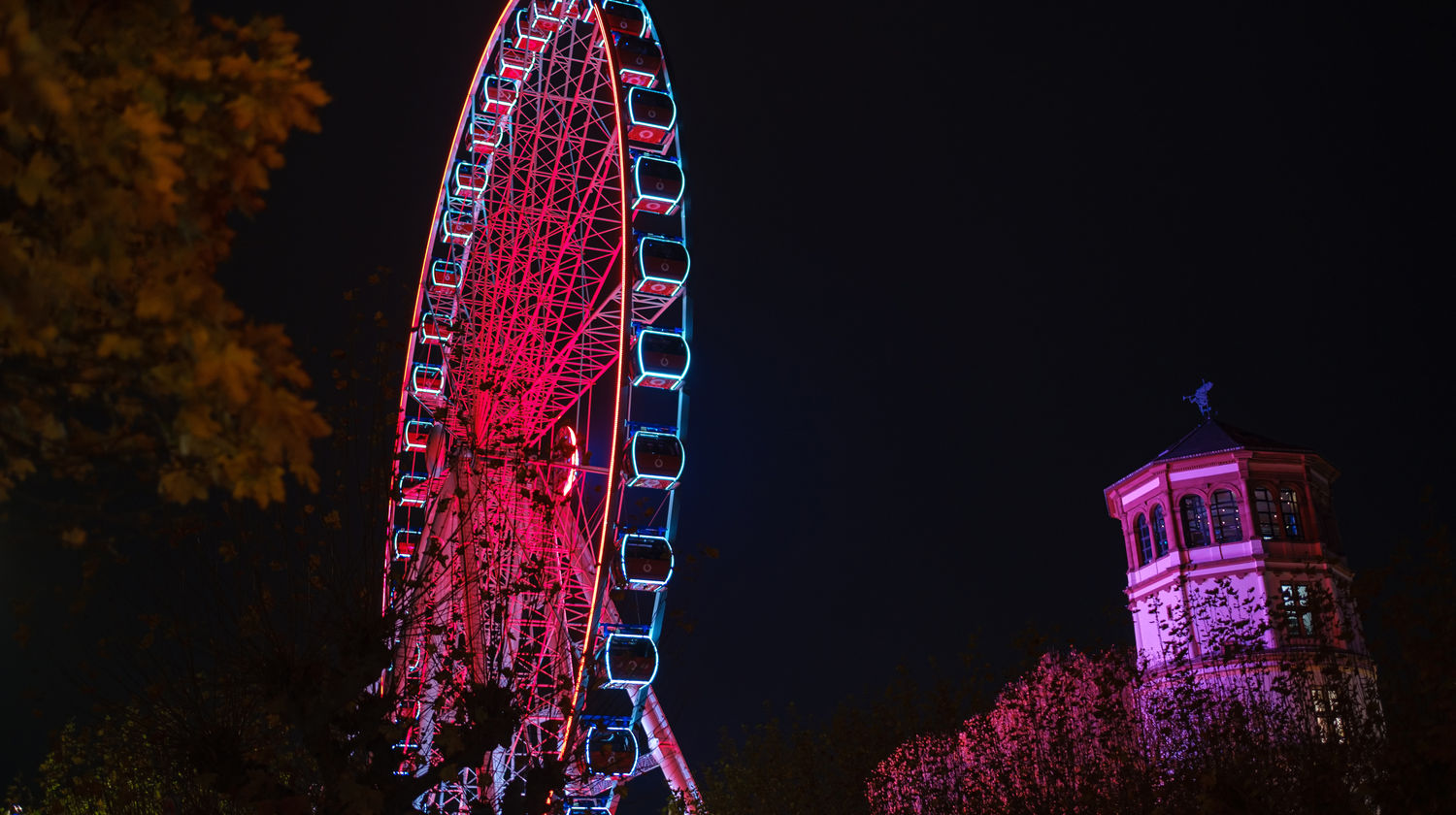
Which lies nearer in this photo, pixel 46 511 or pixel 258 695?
pixel 46 511

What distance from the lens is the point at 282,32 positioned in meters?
4.69

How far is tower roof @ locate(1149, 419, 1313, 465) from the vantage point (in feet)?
162

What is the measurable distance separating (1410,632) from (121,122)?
14767 mm

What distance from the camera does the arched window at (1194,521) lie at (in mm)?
49188

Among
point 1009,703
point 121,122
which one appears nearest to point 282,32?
point 121,122

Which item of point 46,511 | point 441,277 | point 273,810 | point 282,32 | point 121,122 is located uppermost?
point 441,277

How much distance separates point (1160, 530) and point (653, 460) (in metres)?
34.5

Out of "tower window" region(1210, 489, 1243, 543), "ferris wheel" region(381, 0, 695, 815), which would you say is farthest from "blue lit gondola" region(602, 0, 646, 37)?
"tower window" region(1210, 489, 1243, 543)

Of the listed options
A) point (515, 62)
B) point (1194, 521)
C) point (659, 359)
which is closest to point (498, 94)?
point (515, 62)

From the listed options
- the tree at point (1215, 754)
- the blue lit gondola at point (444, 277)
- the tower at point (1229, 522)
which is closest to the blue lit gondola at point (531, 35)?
the blue lit gondola at point (444, 277)

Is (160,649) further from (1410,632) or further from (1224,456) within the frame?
(1224,456)

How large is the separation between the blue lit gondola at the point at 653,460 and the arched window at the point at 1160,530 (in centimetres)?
3339

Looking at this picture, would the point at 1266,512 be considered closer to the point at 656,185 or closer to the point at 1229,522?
the point at 1229,522

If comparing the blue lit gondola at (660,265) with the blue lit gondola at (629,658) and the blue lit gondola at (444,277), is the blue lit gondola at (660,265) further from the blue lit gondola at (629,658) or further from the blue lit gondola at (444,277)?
the blue lit gondola at (444,277)
